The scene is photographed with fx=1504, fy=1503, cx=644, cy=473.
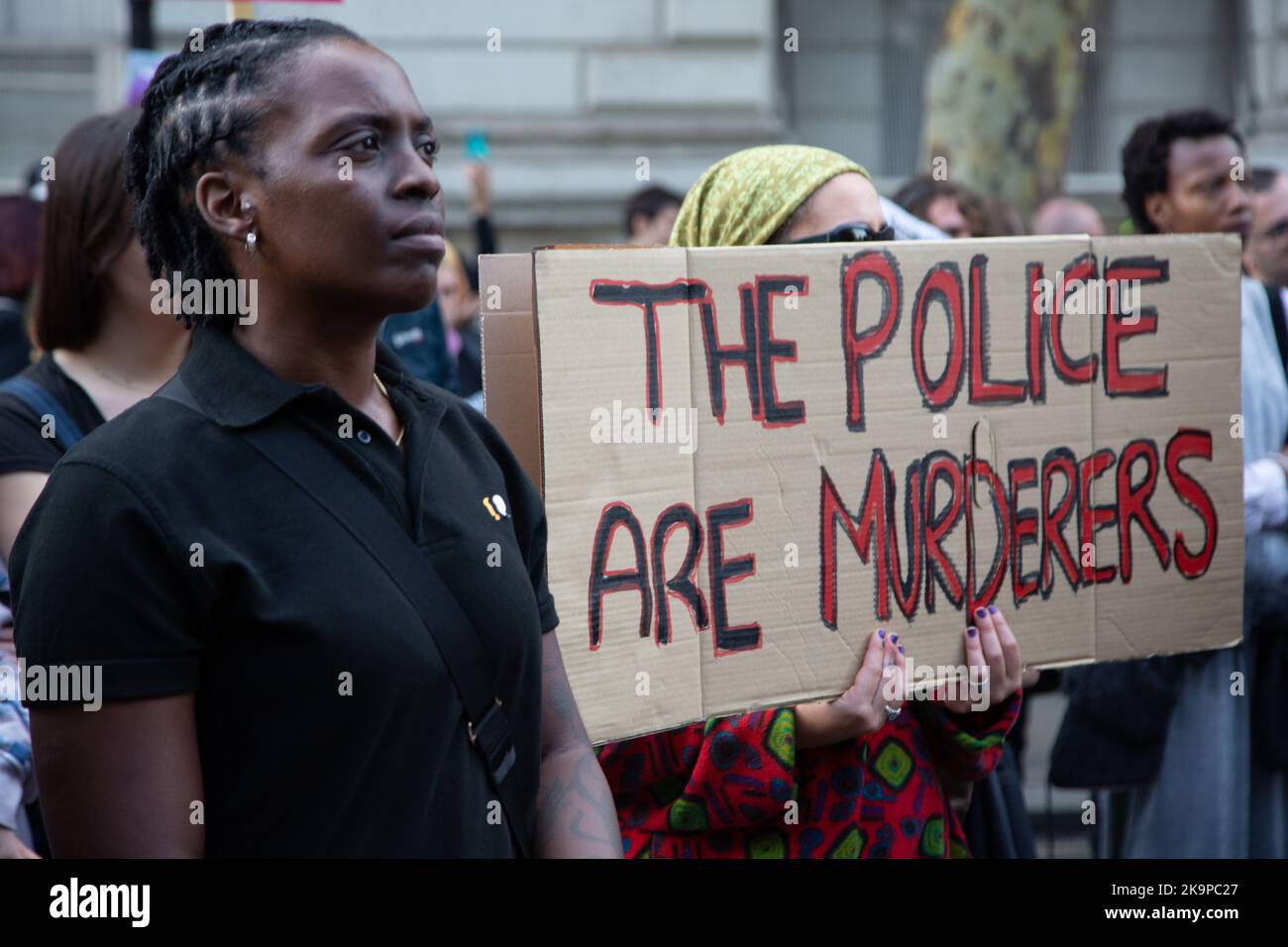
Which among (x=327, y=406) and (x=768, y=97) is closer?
(x=327, y=406)

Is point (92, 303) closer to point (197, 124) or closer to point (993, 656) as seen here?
point (197, 124)

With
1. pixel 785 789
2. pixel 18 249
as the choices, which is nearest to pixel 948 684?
pixel 785 789

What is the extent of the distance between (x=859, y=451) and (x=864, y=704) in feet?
1.29

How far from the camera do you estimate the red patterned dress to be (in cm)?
231

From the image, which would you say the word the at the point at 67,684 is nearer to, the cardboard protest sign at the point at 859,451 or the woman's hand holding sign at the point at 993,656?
the cardboard protest sign at the point at 859,451

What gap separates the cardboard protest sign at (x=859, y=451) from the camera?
84.9 inches

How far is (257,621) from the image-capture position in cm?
147

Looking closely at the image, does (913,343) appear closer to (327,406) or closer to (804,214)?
(804,214)

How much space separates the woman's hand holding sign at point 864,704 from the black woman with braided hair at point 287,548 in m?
0.58

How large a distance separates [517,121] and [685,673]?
30.5ft

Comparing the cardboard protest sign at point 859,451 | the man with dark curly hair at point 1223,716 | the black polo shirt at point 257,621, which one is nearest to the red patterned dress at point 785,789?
the cardboard protest sign at point 859,451

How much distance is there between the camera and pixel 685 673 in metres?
2.22

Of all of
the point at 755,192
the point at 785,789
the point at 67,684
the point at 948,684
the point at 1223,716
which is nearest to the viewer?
the point at 67,684
